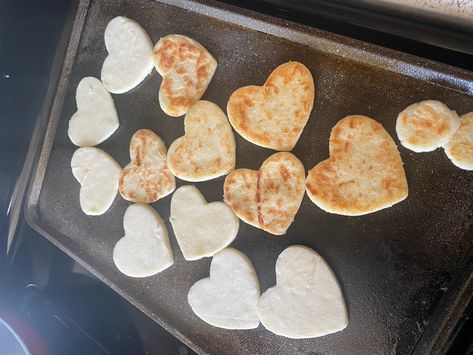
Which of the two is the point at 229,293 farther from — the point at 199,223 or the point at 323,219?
the point at 323,219

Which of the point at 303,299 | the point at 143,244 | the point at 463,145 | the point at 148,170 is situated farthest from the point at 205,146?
the point at 463,145

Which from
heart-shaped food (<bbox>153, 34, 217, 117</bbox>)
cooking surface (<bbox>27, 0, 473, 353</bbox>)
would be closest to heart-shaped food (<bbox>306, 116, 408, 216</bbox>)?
cooking surface (<bbox>27, 0, 473, 353</bbox>)

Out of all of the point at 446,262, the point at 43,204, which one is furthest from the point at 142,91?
the point at 446,262

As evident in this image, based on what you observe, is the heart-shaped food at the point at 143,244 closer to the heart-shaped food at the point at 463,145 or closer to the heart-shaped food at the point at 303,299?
the heart-shaped food at the point at 303,299

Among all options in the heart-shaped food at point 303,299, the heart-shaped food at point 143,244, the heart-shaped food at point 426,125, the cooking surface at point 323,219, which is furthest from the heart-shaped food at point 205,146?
the heart-shaped food at point 426,125

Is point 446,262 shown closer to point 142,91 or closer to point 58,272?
point 142,91

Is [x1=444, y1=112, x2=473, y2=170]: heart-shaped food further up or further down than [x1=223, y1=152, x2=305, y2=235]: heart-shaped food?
further up

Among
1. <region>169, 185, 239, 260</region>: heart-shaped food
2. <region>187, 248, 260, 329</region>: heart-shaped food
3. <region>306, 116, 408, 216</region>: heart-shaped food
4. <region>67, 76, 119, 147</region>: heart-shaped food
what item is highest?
<region>306, 116, 408, 216</region>: heart-shaped food

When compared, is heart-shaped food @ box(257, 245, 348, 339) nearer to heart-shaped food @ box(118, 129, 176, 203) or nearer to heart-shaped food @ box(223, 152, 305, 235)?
heart-shaped food @ box(223, 152, 305, 235)
